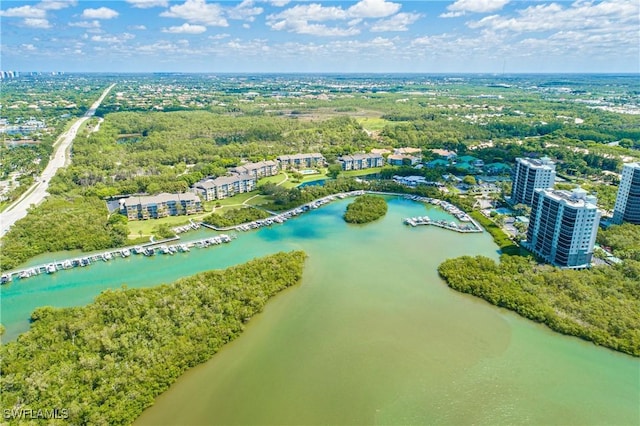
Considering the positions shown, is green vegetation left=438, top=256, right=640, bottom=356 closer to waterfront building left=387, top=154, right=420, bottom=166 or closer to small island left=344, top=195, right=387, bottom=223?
small island left=344, top=195, right=387, bottom=223

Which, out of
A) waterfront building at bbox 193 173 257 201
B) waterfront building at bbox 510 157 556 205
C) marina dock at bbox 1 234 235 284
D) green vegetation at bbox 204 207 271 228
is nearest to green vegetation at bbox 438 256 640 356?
waterfront building at bbox 510 157 556 205

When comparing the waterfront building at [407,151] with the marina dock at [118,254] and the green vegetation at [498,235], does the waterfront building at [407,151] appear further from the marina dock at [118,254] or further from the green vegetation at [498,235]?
the marina dock at [118,254]

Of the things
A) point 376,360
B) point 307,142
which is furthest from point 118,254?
point 307,142

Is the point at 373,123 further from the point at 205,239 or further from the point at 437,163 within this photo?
the point at 205,239

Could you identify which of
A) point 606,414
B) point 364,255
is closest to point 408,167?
point 364,255

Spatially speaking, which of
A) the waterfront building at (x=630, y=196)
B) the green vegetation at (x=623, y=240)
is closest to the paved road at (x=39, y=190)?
the green vegetation at (x=623, y=240)

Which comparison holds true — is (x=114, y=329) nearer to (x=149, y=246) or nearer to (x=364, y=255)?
(x=149, y=246)

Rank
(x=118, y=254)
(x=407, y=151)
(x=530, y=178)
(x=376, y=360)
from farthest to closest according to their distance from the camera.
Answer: (x=407, y=151) < (x=530, y=178) < (x=118, y=254) < (x=376, y=360)
